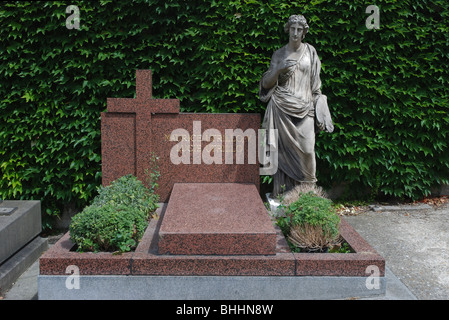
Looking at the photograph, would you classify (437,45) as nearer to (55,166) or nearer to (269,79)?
(269,79)

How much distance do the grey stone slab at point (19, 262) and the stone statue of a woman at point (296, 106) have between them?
318cm

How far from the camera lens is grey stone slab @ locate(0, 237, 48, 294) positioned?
4.37 metres

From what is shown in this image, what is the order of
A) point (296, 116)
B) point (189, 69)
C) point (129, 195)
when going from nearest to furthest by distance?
point (129, 195), point (296, 116), point (189, 69)

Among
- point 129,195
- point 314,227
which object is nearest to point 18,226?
point 129,195

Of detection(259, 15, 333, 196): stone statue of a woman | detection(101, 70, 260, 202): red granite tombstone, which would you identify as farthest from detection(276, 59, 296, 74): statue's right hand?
detection(101, 70, 260, 202): red granite tombstone

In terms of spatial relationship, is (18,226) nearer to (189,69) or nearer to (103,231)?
(103,231)

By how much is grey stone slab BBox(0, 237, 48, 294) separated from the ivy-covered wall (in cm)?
114

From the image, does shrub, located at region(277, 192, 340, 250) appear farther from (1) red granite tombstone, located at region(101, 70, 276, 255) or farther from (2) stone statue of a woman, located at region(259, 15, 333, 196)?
(1) red granite tombstone, located at region(101, 70, 276, 255)

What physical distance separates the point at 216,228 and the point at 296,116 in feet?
6.45

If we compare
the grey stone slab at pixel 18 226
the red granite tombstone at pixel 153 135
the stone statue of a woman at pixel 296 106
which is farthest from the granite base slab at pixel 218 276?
the red granite tombstone at pixel 153 135

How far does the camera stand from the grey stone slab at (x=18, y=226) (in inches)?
179

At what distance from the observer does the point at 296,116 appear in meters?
5.11

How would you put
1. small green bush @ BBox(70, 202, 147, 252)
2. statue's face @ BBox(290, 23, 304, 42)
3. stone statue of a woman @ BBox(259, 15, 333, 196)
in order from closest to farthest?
small green bush @ BBox(70, 202, 147, 252) → statue's face @ BBox(290, 23, 304, 42) → stone statue of a woman @ BBox(259, 15, 333, 196)

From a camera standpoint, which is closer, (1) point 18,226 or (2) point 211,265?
(2) point 211,265
